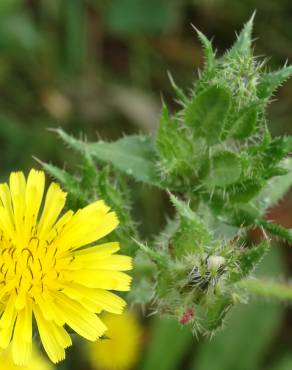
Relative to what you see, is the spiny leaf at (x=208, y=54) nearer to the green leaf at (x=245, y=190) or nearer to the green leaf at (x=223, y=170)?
the green leaf at (x=223, y=170)

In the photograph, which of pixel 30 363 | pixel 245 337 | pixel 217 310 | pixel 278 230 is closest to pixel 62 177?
pixel 217 310

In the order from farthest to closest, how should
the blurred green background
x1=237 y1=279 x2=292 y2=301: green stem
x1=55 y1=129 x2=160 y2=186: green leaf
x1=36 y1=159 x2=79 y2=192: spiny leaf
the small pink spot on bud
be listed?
the blurred green background, x1=237 y1=279 x2=292 y2=301: green stem, x1=55 y1=129 x2=160 y2=186: green leaf, x1=36 y1=159 x2=79 y2=192: spiny leaf, the small pink spot on bud

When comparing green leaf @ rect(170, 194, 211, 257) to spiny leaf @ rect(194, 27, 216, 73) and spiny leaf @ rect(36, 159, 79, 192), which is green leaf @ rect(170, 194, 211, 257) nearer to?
spiny leaf @ rect(36, 159, 79, 192)

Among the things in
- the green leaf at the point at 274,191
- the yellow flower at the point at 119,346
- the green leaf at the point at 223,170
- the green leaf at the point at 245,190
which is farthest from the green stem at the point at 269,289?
the yellow flower at the point at 119,346

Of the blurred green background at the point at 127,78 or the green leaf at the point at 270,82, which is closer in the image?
the green leaf at the point at 270,82

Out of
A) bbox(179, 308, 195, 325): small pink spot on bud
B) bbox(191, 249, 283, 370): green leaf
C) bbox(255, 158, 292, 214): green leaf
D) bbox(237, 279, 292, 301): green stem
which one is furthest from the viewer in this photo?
bbox(191, 249, 283, 370): green leaf

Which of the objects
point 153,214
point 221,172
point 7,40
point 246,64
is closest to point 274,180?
point 221,172

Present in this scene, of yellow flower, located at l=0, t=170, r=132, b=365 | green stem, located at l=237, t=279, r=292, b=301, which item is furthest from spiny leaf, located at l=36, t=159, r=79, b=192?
Answer: green stem, located at l=237, t=279, r=292, b=301
